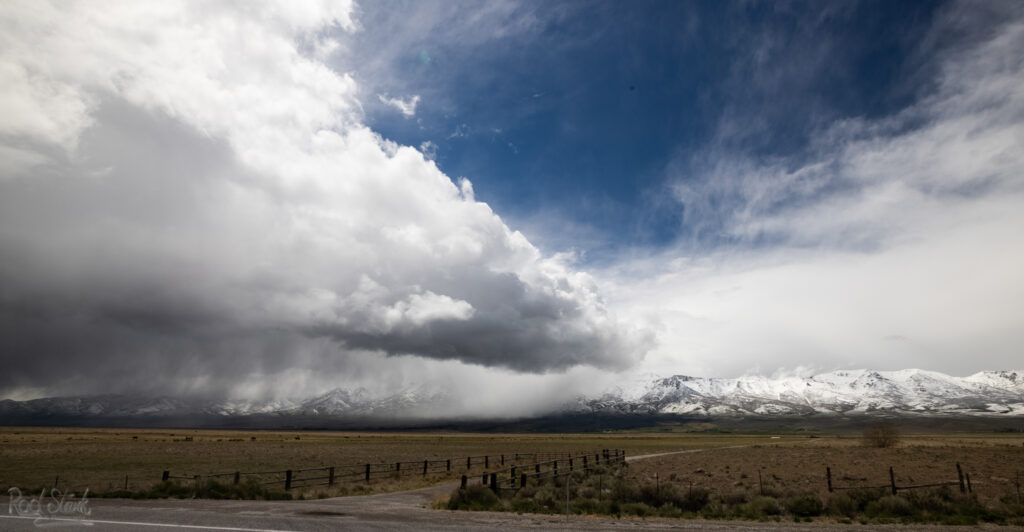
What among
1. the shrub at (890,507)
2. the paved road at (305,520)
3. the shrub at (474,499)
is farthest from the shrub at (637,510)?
the shrub at (890,507)

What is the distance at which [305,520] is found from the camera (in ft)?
53.1

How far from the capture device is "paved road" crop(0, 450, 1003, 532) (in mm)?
14492

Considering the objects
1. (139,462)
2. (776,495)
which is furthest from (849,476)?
(139,462)

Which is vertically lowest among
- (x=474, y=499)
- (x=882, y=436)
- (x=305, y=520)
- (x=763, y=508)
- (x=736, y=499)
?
(x=882, y=436)

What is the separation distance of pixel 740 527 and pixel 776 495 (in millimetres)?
11369

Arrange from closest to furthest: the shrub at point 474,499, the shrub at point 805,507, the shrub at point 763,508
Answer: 1. the shrub at point 805,507
2. the shrub at point 763,508
3. the shrub at point 474,499

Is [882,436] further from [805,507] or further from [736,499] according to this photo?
[805,507]

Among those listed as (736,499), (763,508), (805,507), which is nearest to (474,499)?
(763,508)

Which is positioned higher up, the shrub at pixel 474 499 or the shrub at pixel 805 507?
the shrub at pixel 474 499

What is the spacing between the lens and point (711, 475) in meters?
41.2

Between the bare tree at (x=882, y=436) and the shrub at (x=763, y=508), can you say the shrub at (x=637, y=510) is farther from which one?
the bare tree at (x=882, y=436)

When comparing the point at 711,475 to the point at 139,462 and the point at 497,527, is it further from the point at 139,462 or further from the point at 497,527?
the point at 139,462

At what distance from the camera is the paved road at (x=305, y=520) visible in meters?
14.5

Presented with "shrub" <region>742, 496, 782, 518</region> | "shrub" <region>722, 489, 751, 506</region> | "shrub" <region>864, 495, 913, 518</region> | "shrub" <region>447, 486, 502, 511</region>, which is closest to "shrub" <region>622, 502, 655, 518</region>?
"shrub" <region>742, 496, 782, 518</region>
